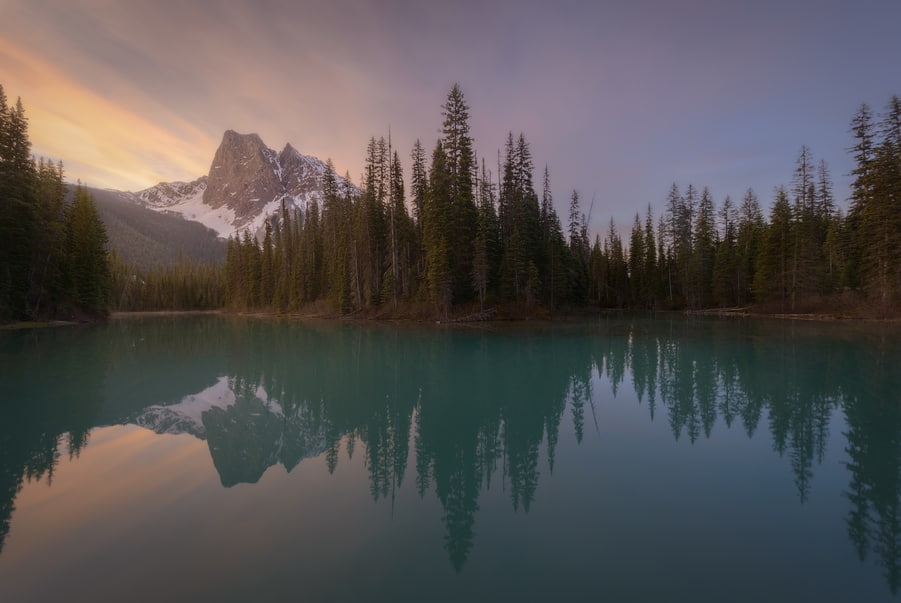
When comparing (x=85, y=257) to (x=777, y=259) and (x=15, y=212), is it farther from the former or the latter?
(x=777, y=259)

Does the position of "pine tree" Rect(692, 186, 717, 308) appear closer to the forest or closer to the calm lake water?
the forest

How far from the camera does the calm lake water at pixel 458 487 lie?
4780mm

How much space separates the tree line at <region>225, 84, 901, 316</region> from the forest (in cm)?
17

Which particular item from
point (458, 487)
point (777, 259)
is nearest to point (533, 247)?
point (777, 259)

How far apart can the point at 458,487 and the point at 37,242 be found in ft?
173

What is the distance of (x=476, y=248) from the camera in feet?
143

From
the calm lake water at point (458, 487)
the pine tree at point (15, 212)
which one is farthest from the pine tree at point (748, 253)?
the pine tree at point (15, 212)

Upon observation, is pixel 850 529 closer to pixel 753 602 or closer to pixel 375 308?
pixel 753 602

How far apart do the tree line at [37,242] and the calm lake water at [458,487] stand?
106ft

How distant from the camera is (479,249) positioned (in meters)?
43.1

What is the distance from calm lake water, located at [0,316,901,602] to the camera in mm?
4780

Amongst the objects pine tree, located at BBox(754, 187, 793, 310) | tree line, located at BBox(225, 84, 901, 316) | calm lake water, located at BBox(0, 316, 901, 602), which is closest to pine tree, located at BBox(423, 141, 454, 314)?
tree line, located at BBox(225, 84, 901, 316)

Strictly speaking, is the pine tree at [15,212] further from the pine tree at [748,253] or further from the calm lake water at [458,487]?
the pine tree at [748,253]

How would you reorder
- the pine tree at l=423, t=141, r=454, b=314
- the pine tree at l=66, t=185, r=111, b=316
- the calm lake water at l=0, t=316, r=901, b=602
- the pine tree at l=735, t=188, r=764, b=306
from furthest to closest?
the pine tree at l=735, t=188, r=764, b=306 → the pine tree at l=66, t=185, r=111, b=316 → the pine tree at l=423, t=141, r=454, b=314 → the calm lake water at l=0, t=316, r=901, b=602
